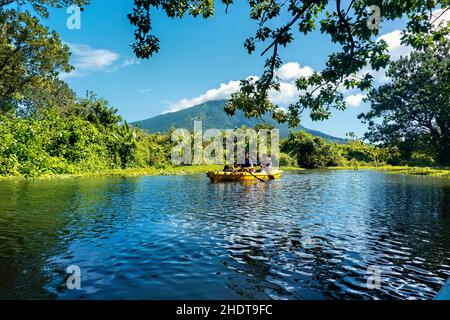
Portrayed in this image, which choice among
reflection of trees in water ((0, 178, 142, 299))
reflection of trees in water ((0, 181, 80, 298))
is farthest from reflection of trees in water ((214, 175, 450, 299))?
reflection of trees in water ((0, 181, 80, 298))

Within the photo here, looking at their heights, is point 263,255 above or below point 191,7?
below

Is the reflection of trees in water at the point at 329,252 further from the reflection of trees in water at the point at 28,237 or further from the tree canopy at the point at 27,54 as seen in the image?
the tree canopy at the point at 27,54

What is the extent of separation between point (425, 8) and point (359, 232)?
288 inches

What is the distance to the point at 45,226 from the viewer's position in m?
11.7

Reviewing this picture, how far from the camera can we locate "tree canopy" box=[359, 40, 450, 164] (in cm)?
5000

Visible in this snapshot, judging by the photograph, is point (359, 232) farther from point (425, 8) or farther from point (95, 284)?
point (95, 284)

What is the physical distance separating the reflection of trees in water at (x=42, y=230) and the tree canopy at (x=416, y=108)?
4627 cm

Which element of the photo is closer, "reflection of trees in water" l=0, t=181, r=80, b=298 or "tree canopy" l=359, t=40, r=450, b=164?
"reflection of trees in water" l=0, t=181, r=80, b=298

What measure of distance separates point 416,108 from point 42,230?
57101mm

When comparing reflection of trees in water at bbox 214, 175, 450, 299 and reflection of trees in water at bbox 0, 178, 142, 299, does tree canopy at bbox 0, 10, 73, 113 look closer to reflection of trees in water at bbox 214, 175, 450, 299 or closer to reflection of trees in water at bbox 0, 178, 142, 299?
reflection of trees in water at bbox 0, 178, 142, 299

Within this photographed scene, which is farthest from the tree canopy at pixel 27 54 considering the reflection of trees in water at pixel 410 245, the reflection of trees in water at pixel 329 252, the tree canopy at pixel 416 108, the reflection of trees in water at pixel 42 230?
the tree canopy at pixel 416 108

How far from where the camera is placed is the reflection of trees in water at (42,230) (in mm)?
6805

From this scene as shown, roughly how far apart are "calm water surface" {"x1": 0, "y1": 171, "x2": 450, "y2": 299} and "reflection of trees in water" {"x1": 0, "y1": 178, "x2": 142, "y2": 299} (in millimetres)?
35

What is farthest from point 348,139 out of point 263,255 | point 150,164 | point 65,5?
point 263,255
